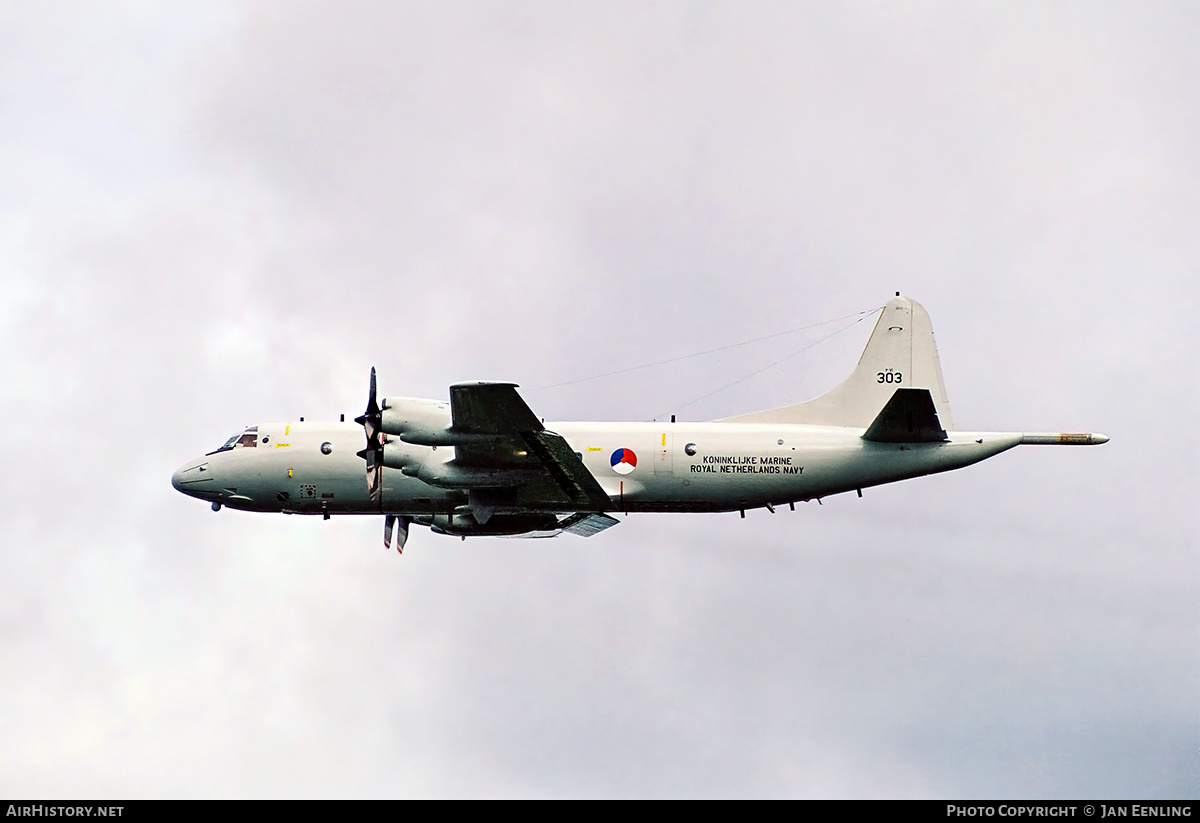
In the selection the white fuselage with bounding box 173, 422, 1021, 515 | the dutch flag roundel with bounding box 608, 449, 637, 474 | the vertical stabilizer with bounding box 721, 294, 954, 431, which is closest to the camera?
the white fuselage with bounding box 173, 422, 1021, 515

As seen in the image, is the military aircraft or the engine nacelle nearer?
the engine nacelle

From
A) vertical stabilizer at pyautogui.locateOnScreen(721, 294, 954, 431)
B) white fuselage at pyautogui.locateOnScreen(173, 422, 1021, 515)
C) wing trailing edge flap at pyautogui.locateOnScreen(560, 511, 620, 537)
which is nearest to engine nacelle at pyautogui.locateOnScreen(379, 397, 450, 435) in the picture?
white fuselage at pyautogui.locateOnScreen(173, 422, 1021, 515)

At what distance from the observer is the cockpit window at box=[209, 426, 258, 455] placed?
40.8m

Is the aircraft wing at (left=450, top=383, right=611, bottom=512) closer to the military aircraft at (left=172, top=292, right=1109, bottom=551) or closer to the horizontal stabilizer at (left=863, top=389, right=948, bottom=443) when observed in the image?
the military aircraft at (left=172, top=292, right=1109, bottom=551)

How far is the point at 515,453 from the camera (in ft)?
123

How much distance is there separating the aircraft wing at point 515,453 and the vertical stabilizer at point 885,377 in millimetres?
5003

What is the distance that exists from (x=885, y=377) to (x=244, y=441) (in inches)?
700

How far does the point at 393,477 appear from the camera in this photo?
39.7 metres

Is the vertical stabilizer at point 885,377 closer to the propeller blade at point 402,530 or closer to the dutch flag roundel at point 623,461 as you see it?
the dutch flag roundel at point 623,461

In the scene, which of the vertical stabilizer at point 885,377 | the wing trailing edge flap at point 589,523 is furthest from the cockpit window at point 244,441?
the vertical stabilizer at point 885,377

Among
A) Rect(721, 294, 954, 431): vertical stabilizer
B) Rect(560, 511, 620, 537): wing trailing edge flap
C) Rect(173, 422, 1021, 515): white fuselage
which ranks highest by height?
Rect(721, 294, 954, 431): vertical stabilizer

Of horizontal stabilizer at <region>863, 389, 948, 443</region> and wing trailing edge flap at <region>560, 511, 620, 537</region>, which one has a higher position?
horizontal stabilizer at <region>863, 389, 948, 443</region>

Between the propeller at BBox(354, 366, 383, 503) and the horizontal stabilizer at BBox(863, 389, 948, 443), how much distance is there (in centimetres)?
1257
